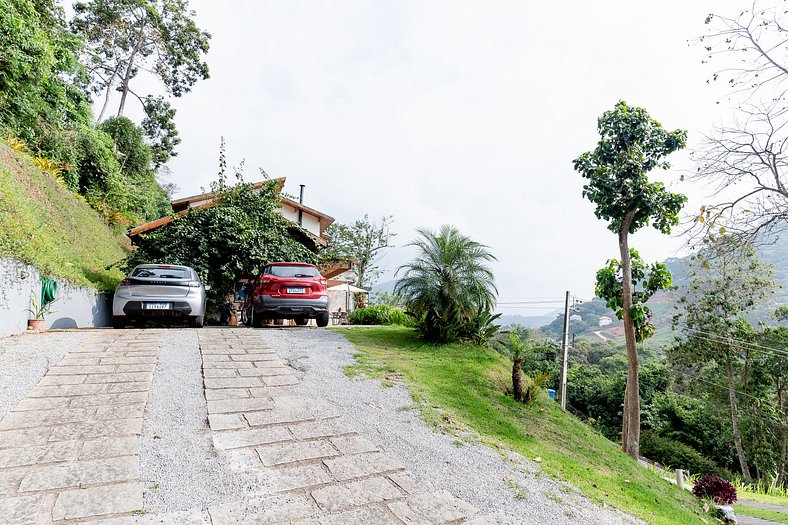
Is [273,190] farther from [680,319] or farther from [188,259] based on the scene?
[680,319]

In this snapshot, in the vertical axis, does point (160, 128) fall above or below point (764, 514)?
above

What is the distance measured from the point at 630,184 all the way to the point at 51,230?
1602cm

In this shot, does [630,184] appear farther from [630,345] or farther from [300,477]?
[300,477]

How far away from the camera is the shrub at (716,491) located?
30.9ft

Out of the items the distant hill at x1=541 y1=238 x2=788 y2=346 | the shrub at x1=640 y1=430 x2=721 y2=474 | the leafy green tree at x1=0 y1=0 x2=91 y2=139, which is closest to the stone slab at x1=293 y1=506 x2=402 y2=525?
the distant hill at x1=541 y1=238 x2=788 y2=346

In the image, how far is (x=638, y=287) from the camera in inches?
466

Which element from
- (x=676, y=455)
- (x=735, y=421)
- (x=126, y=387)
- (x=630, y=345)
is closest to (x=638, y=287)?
(x=630, y=345)

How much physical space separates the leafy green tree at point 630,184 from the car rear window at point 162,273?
36.2ft

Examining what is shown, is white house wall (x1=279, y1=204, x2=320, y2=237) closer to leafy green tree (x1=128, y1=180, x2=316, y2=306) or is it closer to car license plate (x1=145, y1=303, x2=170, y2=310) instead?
leafy green tree (x1=128, y1=180, x2=316, y2=306)

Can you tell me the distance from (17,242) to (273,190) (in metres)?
8.35

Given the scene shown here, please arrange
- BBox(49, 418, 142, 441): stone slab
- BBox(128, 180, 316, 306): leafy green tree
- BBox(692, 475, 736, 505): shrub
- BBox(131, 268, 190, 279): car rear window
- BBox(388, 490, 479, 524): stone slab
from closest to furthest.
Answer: BBox(388, 490, 479, 524): stone slab
BBox(49, 418, 142, 441): stone slab
BBox(131, 268, 190, 279): car rear window
BBox(692, 475, 736, 505): shrub
BBox(128, 180, 316, 306): leafy green tree

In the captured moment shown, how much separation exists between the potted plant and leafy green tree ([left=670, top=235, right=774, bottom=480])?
2495 centimetres

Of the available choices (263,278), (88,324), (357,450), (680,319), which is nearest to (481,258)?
(263,278)

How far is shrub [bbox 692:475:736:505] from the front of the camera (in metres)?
9.42
